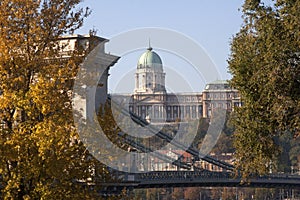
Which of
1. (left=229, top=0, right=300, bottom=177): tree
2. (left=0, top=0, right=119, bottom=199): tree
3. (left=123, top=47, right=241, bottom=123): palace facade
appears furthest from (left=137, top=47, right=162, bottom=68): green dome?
(left=0, top=0, right=119, bottom=199): tree

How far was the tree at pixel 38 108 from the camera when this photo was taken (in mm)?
15188

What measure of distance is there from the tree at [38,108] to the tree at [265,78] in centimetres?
400

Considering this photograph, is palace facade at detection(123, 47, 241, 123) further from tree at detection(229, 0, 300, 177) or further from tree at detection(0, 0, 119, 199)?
tree at detection(0, 0, 119, 199)


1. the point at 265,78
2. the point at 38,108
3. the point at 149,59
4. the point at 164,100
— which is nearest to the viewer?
the point at 38,108

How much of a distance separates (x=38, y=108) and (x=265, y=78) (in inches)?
195

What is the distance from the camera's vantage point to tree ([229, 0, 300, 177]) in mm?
16844

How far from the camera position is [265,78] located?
674 inches

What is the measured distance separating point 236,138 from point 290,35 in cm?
349

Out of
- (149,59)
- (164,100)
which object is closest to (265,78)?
(149,59)

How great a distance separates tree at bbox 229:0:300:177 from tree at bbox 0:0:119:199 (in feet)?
13.1

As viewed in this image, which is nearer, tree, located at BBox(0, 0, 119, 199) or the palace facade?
tree, located at BBox(0, 0, 119, 199)

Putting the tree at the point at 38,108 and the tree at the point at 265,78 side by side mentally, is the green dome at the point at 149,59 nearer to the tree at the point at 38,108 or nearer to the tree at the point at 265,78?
the tree at the point at 265,78

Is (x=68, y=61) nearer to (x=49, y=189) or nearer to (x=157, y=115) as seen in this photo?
(x=49, y=189)

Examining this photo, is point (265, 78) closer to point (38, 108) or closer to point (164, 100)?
point (38, 108)
